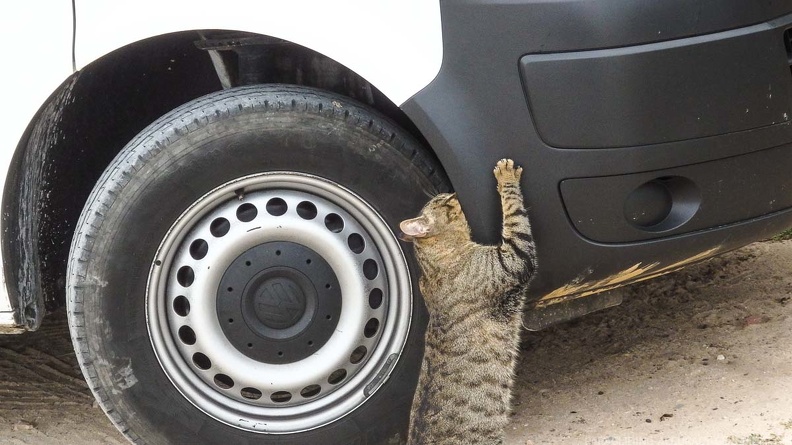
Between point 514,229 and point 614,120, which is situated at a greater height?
point 614,120

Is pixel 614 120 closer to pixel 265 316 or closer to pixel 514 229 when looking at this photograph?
pixel 514 229

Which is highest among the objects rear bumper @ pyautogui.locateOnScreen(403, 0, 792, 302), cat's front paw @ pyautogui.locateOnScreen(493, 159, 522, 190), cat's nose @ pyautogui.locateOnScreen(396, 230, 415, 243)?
rear bumper @ pyautogui.locateOnScreen(403, 0, 792, 302)

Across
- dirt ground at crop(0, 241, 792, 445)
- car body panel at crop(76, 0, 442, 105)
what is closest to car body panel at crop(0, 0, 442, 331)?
car body panel at crop(76, 0, 442, 105)

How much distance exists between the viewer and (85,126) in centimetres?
355

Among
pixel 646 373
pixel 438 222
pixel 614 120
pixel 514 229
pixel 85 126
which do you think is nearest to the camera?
pixel 614 120

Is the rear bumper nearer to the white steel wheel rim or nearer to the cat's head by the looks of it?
the cat's head

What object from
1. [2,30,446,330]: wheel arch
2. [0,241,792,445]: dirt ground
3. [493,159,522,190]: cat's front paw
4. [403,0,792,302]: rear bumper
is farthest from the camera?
[0,241,792,445]: dirt ground

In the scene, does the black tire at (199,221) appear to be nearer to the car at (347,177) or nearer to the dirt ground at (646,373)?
the car at (347,177)

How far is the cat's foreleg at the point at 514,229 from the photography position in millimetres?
2871

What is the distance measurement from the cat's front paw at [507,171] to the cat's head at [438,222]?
0.26 m

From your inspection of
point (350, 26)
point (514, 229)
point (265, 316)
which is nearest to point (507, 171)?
point (514, 229)

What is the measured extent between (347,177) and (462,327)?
2.43 ft

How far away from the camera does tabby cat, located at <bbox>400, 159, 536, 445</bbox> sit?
3.17 meters

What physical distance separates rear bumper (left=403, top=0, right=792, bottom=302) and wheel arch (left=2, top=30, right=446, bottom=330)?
15.5 inches
